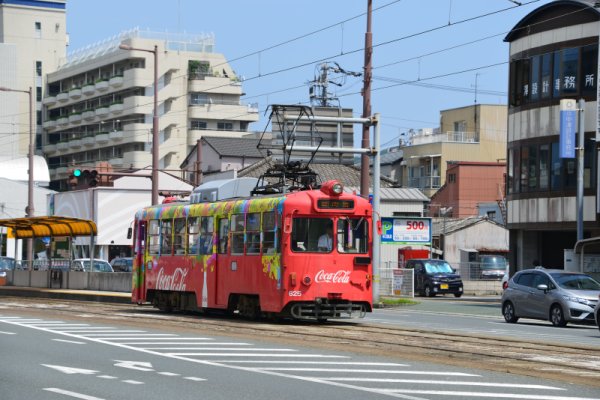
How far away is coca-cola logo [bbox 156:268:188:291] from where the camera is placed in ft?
97.2

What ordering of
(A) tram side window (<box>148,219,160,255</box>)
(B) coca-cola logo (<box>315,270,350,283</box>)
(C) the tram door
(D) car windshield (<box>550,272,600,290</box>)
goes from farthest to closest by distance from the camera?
(C) the tram door < (A) tram side window (<box>148,219,160,255</box>) < (D) car windshield (<box>550,272,600,290</box>) < (B) coca-cola logo (<box>315,270,350,283</box>)

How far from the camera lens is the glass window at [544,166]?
46406 mm

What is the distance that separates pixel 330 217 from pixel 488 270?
126 ft

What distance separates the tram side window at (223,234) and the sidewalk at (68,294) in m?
12.4

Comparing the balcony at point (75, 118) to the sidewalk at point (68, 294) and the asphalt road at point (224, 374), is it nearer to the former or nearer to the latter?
the sidewalk at point (68, 294)

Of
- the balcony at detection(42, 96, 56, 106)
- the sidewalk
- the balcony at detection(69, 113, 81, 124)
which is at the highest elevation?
the balcony at detection(42, 96, 56, 106)

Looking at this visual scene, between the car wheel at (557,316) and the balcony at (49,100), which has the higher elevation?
the balcony at (49,100)

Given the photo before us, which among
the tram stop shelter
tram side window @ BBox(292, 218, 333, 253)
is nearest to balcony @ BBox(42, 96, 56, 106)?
the tram stop shelter

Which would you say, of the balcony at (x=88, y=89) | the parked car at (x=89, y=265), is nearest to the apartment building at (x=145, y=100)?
the balcony at (x=88, y=89)

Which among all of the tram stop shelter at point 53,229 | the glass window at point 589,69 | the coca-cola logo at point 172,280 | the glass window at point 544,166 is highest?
the glass window at point 589,69

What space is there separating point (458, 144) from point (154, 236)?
6816 cm

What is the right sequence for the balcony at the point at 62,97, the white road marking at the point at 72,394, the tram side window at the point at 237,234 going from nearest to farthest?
the white road marking at the point at 72,394 < the tram side window at the point at 237,234 < the balcony at the point at 62,97

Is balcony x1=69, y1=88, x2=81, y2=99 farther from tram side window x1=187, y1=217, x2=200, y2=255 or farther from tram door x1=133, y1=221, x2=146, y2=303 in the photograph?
tram side window x1=187, y1=217, x2=200, y2=255

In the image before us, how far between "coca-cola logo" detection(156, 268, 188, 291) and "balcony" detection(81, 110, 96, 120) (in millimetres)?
83483
